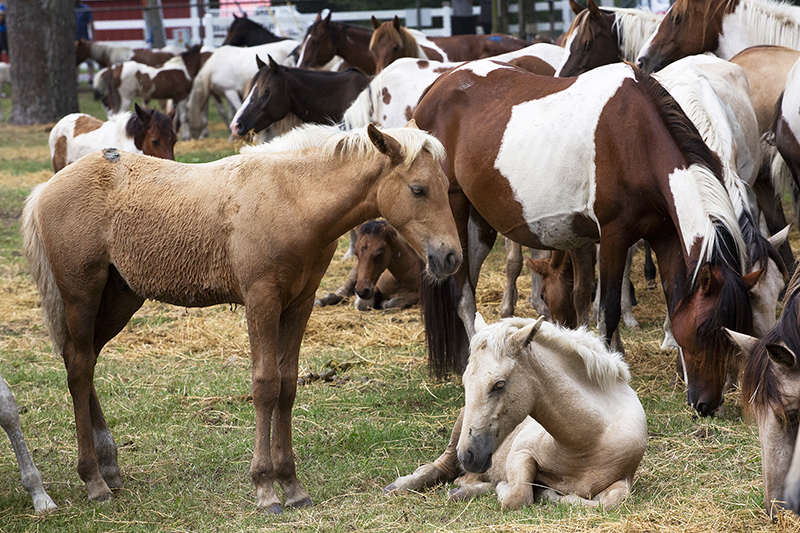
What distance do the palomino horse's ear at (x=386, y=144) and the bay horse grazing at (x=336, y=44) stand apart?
7.97 m

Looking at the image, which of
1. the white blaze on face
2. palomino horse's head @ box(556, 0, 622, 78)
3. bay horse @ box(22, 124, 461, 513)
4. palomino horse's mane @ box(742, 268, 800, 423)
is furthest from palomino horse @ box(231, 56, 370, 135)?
palomino horse's mane @ box(742, 268, 800, 423)

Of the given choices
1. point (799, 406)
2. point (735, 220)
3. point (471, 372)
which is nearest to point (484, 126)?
point (735, 220)

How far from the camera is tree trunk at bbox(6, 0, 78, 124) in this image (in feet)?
57.7

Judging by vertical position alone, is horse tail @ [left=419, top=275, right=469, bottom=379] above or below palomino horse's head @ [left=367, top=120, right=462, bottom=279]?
below

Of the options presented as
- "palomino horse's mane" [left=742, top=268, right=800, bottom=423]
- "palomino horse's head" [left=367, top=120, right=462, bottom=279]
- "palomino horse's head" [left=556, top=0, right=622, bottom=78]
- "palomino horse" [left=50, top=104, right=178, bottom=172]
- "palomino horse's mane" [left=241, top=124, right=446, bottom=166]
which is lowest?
"palomino horse's mane" [left=742, top=268, right=800, bottom=423]

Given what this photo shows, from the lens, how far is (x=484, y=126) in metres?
5.30

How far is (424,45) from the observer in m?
10.8

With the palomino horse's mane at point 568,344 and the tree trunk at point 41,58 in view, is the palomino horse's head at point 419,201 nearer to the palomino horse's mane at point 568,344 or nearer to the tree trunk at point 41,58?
the palomino horse's mane at point 568,344

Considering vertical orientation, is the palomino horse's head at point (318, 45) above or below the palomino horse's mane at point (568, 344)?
above

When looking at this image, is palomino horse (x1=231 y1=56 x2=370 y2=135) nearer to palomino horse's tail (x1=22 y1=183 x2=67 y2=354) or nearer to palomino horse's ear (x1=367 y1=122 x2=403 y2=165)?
palomino horse's tail (x1=22 y1=183 x2=67 y2=354)

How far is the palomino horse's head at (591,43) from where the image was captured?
23.9ft

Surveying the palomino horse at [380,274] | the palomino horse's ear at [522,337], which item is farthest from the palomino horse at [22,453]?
the palomino horse at [380,274]

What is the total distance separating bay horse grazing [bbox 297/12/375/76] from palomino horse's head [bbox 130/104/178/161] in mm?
2752

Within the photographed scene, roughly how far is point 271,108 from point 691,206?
6.26m
